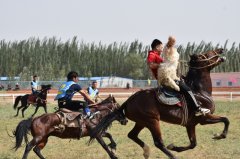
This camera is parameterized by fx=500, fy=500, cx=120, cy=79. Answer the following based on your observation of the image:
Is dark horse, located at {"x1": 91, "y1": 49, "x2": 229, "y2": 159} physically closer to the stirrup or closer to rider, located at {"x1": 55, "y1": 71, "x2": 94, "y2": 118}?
the stirrup

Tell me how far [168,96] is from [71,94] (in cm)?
249

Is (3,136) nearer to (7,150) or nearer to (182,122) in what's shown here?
(7,150)

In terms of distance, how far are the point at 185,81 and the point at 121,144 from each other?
4.17 meters

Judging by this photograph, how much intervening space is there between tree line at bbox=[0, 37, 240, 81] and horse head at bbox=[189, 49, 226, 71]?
294 feet

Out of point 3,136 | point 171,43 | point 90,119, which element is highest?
point 171,43

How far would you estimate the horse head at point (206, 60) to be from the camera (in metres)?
11.5

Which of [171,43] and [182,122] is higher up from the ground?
[171,43]

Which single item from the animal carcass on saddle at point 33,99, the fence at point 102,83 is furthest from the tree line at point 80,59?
the animal carcass on saddle at point 33,99

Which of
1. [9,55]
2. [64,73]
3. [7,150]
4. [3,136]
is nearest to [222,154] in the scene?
[7,150]

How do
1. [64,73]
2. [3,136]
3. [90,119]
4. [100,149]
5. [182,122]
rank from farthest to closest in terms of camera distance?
[64,73] → [3,136] → [100,149] → [90,119] → [182,122]

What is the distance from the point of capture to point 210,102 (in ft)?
36.6

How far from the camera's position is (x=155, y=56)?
11367mm

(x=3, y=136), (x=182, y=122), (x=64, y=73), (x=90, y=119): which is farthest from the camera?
(x=64, y=73)

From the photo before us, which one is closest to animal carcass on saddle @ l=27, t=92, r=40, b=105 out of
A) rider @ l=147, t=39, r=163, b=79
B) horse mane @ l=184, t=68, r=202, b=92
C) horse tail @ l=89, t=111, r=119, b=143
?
horse tail @ l=89, t=111, r=119, b=143
